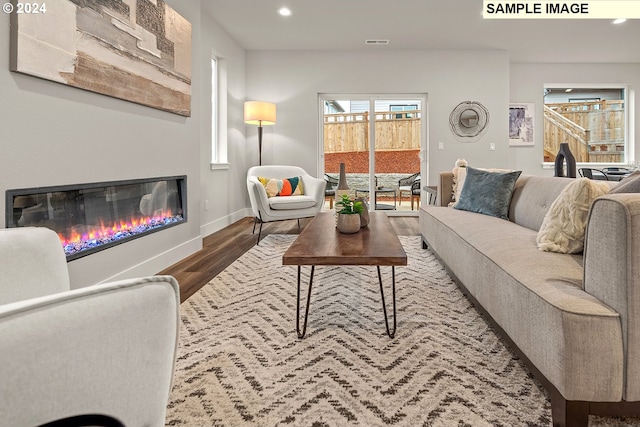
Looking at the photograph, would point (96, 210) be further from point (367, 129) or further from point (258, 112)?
point (367, 129)

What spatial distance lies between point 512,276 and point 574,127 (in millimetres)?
7153

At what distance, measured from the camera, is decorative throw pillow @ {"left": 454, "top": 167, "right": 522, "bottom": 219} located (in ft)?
9.57

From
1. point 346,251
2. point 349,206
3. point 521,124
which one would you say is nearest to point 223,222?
point 349,206

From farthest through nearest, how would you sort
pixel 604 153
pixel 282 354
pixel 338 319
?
pixel 604 153 → pixel 338 319 → pixel 282 354

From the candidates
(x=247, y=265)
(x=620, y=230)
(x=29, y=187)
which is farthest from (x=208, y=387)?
(x=247, y=265)

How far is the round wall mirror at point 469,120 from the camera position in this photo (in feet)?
20.4

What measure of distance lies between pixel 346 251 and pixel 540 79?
660 cm

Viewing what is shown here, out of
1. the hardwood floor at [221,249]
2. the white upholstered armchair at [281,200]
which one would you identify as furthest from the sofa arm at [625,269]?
the white upholstered armchair at [281,200]

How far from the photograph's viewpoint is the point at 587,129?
7207 millimetres

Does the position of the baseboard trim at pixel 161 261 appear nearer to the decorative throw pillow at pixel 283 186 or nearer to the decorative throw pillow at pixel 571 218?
the decorative throw pillow at pixel 283 186

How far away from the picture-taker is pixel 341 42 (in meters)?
5.78

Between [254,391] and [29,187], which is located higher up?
[29,187]

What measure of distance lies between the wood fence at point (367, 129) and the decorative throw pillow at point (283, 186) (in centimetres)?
166

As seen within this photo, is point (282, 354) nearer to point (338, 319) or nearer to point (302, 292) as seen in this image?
point (338, 319)
